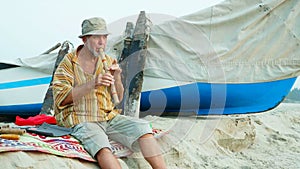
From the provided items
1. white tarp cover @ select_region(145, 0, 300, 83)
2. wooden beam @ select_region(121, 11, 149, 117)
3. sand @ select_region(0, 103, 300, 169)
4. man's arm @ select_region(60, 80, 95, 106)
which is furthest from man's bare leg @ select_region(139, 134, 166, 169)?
white tarp cover @ select_region(145, 0, 300, 83)

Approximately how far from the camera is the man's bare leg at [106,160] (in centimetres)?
264

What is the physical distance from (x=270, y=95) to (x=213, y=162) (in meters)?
1.53

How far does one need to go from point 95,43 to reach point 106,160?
893 millimetres

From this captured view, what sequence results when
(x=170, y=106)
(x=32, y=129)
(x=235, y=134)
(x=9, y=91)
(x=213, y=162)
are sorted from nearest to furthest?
1. (x=32, y=129)
2. (x=213, y=162)
3. (x=235, y=134)
4. (x=170, y=106)
5. (x=9, y=91)

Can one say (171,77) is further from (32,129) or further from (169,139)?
A: (32,129)

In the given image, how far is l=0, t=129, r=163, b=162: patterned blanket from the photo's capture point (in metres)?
2.50

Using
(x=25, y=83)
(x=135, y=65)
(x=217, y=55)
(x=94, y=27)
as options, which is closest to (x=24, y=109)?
(x=25, y=83)

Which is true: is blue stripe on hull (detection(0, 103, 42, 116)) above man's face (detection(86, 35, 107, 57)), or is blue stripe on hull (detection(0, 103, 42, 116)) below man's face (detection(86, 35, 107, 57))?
below

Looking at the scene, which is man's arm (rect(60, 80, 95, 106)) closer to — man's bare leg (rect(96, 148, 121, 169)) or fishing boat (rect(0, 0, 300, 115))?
man's bare leg (rect(96, 148, 121, 169))

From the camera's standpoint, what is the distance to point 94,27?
9.76 feet

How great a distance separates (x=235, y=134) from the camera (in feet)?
14.6

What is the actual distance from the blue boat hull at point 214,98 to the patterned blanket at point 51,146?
1765mm

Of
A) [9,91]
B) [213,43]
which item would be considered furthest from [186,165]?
[9,91]

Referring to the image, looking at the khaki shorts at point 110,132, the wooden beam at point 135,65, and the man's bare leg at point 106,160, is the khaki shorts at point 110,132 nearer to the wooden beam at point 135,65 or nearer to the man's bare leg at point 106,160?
the man's bare leg at point 106,160
